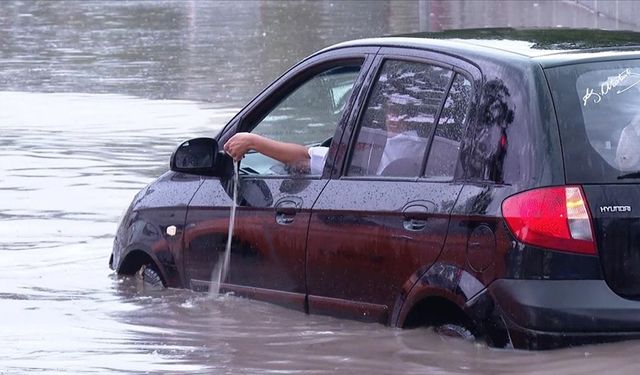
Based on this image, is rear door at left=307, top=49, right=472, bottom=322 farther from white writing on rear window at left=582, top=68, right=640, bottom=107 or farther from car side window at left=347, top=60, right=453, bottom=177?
white writing on rear window at left=582, top=68, right=640, bottom=107

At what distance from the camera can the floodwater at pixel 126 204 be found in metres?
6.45

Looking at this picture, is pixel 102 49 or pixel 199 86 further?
pixel 102 49

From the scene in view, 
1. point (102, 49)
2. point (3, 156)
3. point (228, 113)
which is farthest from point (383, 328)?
point (102, 49)

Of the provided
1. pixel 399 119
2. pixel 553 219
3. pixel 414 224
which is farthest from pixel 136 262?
pixel 553 219

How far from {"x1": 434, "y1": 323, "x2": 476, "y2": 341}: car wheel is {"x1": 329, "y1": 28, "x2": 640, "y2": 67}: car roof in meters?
1.03

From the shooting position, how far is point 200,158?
23.9 ft

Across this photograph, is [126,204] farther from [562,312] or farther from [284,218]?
[562,312]

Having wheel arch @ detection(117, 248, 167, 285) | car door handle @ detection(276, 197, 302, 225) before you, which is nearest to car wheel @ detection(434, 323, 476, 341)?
car door handle @ detection(276, 197, 302, 225)

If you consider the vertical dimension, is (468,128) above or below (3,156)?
above

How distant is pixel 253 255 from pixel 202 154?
543mm

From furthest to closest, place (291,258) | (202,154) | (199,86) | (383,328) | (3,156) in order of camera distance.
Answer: (199,86)
(3,156)
(202,154)
(291,258)
(383,328)

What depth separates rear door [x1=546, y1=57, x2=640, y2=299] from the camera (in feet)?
18.6

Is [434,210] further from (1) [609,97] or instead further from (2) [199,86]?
(2) [199,86]

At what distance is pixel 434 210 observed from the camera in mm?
5996
